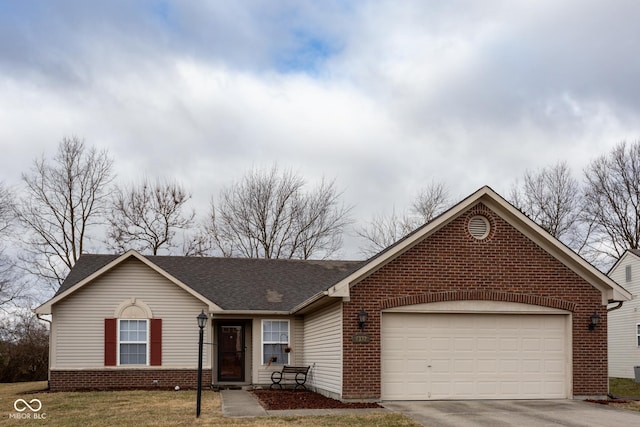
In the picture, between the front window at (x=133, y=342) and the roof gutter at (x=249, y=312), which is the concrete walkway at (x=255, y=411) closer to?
the roof gutter at (x=249, y=312)

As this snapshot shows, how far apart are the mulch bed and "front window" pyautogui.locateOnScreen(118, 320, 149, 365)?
155 inches

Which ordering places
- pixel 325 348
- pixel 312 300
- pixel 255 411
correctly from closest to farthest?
1. pixel 255 411
2. pixel 312 300
3. pixel 325 348

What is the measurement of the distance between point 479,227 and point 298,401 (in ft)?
19.9

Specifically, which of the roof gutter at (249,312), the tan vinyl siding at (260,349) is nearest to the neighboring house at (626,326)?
the tan vinyl siding at (260,349)

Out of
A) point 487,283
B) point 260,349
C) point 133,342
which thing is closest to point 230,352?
point 260,349

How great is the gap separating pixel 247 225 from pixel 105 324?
1937cm

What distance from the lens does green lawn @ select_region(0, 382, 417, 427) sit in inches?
543

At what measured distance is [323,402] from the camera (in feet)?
56.0

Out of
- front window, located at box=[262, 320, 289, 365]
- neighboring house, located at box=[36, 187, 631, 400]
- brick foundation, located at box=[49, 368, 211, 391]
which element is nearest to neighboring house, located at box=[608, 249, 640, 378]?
→ neighboring house, located at box=[36, 187, 631, 400]

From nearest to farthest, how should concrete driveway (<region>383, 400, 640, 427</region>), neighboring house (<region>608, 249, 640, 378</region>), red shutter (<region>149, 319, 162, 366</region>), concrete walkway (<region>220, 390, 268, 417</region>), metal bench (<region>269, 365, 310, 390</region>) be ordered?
1. concrete driveway (<region>383, 400, 640, 427</region>)
2. concrete walkway (<region>220, 390, 268, 417</region>)
3. metal bench (<region>269, 365, 310, 390</region>)
4. red shutter (<region>149, 319, 162, 366</region>)
5. neighboring house (<region>608, 249, 640, 378</region>)

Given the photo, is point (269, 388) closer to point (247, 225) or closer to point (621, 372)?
point (621, 372)

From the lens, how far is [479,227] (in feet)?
59.0

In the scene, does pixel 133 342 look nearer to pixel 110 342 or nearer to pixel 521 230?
pixel 110 342

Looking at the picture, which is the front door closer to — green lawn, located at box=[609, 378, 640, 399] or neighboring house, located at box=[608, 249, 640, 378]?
green lawn, located at box=[609, 378, 640, 399]
